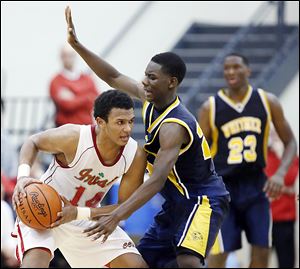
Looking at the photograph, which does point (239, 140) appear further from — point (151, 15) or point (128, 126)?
point (151, 15)

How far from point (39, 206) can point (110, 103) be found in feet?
2.87

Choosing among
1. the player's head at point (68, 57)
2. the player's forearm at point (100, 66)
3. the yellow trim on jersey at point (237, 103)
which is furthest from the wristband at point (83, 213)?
the player's head at point (68, 57)

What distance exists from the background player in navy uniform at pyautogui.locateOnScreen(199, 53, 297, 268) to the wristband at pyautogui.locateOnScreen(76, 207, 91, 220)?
99.0 inches

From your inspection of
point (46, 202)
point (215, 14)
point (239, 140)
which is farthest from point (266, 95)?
point (215, 14)

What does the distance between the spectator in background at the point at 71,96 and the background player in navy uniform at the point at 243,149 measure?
83.7 inches

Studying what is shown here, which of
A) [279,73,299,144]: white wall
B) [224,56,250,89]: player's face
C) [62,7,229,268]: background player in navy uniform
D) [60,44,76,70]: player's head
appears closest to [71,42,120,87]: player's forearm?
[62,7,229,268]: background player in navy uniform

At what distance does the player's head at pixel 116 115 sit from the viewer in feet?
21.9

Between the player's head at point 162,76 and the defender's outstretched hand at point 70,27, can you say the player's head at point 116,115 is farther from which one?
the defender's outstretched hand at point 70,27

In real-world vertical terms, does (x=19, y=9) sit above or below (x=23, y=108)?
above

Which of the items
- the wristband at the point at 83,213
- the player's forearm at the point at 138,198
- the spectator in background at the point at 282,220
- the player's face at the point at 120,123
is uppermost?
the player's face at the point at 120,123

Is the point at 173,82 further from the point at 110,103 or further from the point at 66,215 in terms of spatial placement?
the point at 66,215

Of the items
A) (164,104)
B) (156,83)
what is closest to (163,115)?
(164,104)

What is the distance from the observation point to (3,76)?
1280 cm

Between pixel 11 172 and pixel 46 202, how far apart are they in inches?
185
